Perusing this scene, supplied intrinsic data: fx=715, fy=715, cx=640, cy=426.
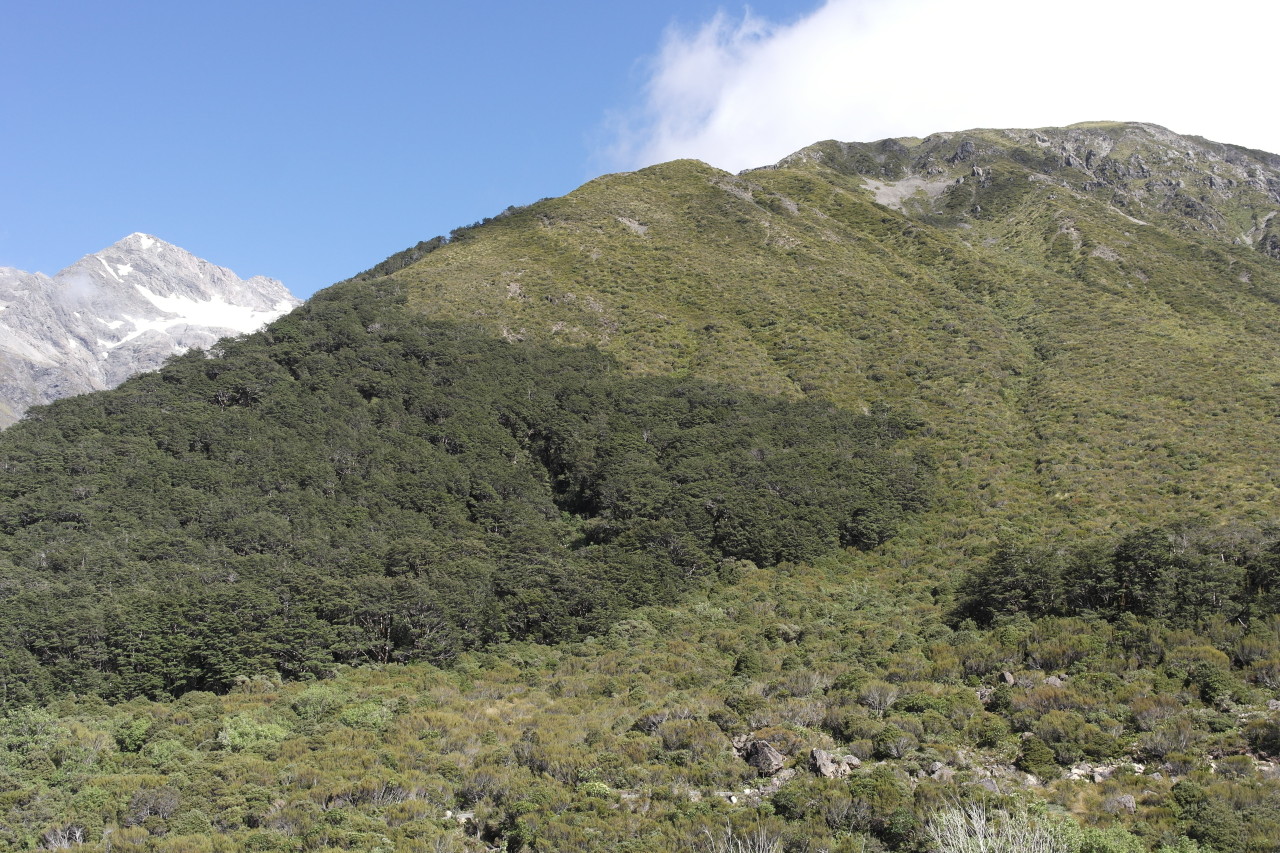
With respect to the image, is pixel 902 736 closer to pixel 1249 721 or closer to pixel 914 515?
pixel 1249 721

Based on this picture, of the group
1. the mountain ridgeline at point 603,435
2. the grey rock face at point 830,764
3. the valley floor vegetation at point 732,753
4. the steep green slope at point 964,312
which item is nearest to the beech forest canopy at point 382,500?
the mountain ridgeline at point 603,435

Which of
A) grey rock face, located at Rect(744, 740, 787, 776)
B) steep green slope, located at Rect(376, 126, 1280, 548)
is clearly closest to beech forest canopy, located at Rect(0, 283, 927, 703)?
steep green slope, located at Rect(376, 126, 1280, 548)

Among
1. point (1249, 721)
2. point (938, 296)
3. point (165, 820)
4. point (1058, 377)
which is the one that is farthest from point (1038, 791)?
point (938, 296)

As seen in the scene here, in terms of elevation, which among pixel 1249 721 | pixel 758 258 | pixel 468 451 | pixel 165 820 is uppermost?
pixel 758 258

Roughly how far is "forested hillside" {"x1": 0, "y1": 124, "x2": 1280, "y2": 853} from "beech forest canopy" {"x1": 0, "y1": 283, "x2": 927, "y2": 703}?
260 millimetres

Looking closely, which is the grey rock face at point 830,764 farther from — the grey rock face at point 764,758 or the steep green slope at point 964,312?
the steep green slope at point 964,312

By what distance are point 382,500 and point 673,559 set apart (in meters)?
18.9

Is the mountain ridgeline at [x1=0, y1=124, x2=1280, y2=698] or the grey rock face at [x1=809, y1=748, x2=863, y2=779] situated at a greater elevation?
the mountain ridgeline at [x1=0, y1=124, x2=1280, y2=698]

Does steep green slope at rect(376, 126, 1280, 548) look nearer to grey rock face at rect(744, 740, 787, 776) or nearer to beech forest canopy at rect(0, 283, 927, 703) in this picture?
beech forest canopy at rect(0, 283, 927, 703)

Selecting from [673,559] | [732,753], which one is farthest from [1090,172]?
[732,753]

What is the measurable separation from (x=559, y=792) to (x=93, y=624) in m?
25.8

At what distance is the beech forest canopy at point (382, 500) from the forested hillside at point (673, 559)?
26 cm

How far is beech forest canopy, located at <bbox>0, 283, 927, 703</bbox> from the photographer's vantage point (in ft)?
110

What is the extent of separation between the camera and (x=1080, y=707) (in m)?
20.1
